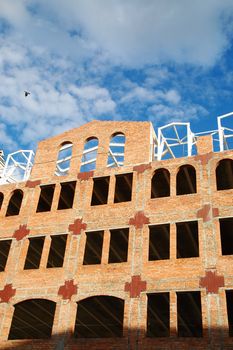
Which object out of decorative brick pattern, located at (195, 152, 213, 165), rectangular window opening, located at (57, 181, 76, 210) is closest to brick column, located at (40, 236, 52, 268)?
rectangular window opening, located at (57, 181, 76, 210)

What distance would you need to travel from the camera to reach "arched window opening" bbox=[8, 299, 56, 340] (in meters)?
25.6

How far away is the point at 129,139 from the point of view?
25578 mm

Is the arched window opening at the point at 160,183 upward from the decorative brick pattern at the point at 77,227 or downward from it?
upward

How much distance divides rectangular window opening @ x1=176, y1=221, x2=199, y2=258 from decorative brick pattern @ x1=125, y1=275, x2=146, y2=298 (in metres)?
3.50

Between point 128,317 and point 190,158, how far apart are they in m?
8.89

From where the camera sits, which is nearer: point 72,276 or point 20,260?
point 72,276

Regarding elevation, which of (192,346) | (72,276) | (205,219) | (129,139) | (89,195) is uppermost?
(129,139)

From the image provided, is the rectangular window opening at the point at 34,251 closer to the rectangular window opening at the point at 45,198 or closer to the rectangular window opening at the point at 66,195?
the rectangular window opening at the point at 45,198

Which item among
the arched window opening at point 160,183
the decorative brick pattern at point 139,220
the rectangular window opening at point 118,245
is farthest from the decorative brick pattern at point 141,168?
the rectangular window opening at point 118,245

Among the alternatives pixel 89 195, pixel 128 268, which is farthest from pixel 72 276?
pixel 89 195

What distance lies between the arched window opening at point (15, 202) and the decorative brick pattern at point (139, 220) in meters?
8.13

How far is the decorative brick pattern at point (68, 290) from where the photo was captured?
69.0 ft

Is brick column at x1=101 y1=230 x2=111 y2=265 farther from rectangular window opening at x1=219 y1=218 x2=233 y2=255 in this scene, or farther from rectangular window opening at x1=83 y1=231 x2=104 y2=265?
rectangular window opening at x1=219 y1=218 x2=233 y2=255

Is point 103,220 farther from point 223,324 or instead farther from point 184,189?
point 223,324
